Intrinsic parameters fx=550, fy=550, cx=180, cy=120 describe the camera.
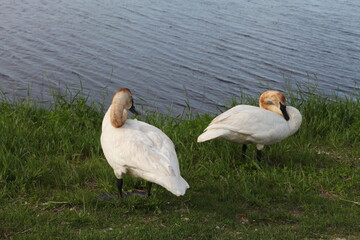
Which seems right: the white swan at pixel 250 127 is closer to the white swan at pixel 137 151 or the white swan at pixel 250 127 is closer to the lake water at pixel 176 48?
the white swan at pixel 137 151

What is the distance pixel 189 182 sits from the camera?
5863mm

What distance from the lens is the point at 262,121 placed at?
20.9 feet

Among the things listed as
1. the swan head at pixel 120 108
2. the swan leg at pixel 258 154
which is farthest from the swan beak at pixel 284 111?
the swan head at pixel 120 108

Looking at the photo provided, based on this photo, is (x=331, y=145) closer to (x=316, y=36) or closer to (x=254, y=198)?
(x=254, y=198)

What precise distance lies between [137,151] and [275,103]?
8.65 feet

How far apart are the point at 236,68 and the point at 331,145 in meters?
4.93

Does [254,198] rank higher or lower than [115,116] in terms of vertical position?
lower

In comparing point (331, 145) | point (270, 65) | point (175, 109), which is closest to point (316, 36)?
point (270, 65)

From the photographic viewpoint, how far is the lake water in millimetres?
10773

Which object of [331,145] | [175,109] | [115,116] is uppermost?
[115,116]

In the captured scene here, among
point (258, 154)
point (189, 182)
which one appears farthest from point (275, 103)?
point (189, 182)

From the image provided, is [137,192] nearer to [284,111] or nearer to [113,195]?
[113,195]

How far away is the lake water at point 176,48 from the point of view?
10.8 metres

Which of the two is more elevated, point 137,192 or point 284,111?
point 284,111
